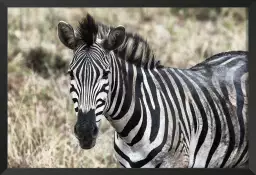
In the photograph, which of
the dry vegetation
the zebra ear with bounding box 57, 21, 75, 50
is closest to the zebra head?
the zebra ear with bounding box 57, 21, 75, 50

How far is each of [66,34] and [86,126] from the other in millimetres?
797

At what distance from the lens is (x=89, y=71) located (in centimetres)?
396

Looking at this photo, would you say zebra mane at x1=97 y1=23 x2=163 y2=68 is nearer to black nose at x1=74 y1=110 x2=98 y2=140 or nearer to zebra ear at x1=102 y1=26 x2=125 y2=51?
zebra ear at x1=102 y1=26 x2=125 y2=51

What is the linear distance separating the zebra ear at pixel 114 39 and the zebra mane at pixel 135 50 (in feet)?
0.14

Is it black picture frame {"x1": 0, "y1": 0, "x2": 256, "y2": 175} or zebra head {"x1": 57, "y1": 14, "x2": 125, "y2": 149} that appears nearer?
zebra head {"x1": 57, "y1": 14, "x2": 125, "y2": 149}

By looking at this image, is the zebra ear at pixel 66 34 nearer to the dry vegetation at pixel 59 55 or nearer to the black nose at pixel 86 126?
the dry vegetation at pixel 59 55

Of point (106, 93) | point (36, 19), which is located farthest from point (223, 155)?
point (36, 19)

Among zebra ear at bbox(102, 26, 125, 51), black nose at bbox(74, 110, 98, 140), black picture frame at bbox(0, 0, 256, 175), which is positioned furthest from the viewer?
black picture frame at bbox(0, 0, 256, 175)

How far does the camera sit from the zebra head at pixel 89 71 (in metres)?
3.90

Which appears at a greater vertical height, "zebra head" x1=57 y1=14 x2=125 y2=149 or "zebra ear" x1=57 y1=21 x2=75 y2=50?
"zebra ear" x1=57 y1=21 x2=75 y2=50

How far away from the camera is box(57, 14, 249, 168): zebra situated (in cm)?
397

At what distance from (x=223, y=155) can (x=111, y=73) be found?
1.17 metres

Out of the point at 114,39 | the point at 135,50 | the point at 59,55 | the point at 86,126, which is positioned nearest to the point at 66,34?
the point at 59,55
